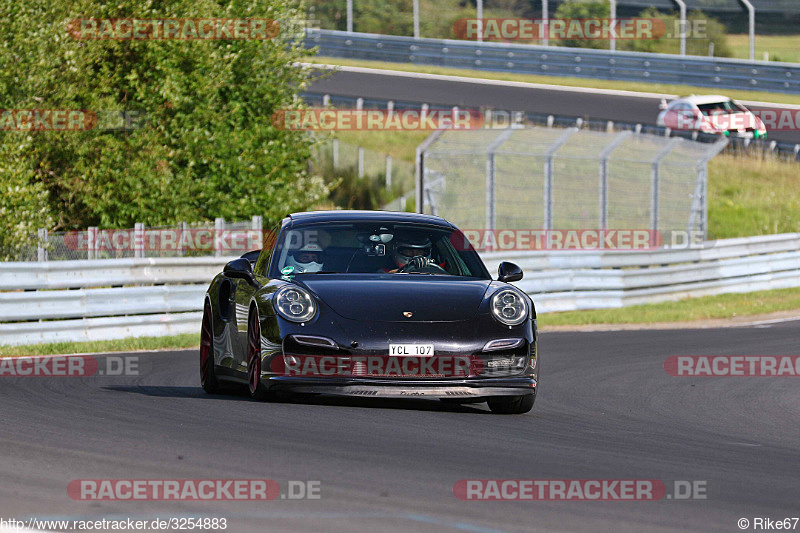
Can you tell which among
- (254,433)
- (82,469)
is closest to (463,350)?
(254,433)

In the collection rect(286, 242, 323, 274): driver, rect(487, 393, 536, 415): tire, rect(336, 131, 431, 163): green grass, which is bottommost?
rect(336, 131, 431, 163): green grass

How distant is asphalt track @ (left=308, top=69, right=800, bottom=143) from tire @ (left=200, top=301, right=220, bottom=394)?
28329 millimetres

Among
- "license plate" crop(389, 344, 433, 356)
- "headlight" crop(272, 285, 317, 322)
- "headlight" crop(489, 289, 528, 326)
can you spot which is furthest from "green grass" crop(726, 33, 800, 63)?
"license plate" crop(389, 344, 433, 356)

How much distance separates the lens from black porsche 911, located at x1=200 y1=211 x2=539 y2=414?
29.6ft

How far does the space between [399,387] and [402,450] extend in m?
1.56

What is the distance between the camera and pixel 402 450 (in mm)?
7480

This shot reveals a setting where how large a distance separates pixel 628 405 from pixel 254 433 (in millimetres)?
3757

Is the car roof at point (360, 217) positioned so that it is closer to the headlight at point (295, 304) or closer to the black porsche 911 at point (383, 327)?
the black porsche 911 at point (383, 327)

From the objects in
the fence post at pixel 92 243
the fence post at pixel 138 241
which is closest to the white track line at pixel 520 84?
the fence post at pixel 138 241

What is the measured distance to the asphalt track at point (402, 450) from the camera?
5.71m

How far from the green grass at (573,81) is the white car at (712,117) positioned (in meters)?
2.03

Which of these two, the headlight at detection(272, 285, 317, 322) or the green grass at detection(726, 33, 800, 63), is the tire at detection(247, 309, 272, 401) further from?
the green grass at detection(726, 33, 800, 63)

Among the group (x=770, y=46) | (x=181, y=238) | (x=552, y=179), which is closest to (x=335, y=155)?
(x=552, y=179)

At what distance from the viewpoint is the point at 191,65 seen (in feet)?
85.1
